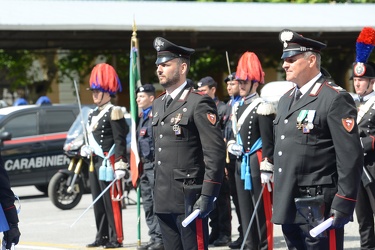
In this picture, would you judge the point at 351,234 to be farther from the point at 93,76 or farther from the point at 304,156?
the point at 304,156

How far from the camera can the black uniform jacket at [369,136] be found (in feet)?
31.1

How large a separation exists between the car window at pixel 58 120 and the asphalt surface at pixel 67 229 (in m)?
1.49

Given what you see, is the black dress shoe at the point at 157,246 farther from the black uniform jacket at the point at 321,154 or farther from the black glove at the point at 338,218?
the black glove at the point at 338,218

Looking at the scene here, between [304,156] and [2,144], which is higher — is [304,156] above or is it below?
above

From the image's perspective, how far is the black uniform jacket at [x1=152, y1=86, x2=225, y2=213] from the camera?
23.5 feet

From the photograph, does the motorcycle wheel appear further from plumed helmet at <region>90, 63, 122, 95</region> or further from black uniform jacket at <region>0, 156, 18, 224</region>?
black uniform jacket at <region>0, 156, 18, 224</region>

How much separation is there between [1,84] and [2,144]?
18433 mm

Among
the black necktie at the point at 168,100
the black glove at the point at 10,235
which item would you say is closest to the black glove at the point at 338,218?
the black necktie at the point at 168,100

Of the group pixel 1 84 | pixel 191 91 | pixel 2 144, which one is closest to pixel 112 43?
pixel 1 84

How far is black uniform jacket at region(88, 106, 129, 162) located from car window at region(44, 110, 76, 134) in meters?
7.42

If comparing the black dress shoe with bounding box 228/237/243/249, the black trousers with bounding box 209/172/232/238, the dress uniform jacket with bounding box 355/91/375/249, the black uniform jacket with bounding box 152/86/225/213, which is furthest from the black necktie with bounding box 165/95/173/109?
the black trousers with bounding box 209/172/232/238

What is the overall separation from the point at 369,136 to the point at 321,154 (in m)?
3.46

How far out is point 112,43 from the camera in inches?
1129

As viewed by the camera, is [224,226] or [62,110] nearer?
[224,226]
